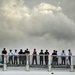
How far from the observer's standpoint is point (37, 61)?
31109 millimetres

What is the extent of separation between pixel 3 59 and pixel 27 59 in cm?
267

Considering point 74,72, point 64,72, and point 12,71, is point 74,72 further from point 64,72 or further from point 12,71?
point 12,71

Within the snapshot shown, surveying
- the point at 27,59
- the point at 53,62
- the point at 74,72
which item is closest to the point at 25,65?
the point at 27,59

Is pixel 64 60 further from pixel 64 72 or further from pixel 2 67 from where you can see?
pixel 2 67

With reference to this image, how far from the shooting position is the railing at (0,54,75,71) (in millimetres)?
31039

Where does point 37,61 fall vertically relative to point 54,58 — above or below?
below

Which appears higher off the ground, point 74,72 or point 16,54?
point 16,54

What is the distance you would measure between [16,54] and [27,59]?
134 centimetres

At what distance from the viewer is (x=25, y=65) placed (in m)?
31.7

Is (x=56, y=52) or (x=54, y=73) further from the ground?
(x=56, y=52)

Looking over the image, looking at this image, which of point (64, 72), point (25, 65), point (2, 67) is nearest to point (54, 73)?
point (64, 72)

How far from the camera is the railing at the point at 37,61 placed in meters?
31.0

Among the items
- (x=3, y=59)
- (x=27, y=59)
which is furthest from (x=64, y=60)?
(x=3, y=59)

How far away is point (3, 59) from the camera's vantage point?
31703mm
